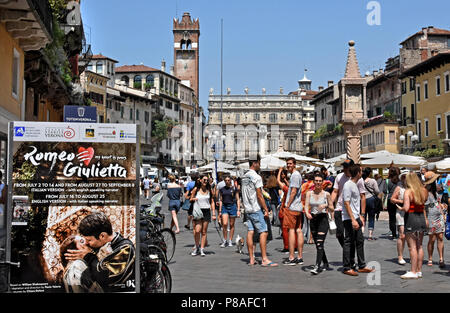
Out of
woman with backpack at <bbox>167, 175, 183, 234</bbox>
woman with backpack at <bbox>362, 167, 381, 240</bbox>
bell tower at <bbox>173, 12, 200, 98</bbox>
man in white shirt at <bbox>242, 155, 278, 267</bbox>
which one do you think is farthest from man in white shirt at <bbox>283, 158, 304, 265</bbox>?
bell tower at <bbox>173, 12, 200, 98</bbox>

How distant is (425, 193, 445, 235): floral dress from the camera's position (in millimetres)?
10156

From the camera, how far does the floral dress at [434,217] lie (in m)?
10.2

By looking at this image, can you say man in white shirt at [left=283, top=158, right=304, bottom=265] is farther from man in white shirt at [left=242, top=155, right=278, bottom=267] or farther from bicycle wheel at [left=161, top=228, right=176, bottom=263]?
bicycle wheel at [left=161, top=228, right=176, bottom=263]

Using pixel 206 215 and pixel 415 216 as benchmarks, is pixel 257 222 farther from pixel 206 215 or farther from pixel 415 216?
pixel 415 216

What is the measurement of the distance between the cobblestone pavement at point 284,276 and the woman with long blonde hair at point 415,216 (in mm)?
391

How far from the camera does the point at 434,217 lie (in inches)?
402

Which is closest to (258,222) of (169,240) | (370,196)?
(169,240)

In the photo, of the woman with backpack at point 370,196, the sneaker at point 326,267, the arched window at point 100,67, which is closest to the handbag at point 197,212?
the sneaker at point 326,267

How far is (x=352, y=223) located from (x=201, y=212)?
380 centimetres

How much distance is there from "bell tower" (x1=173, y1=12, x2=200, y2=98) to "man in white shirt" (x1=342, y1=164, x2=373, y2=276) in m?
102
